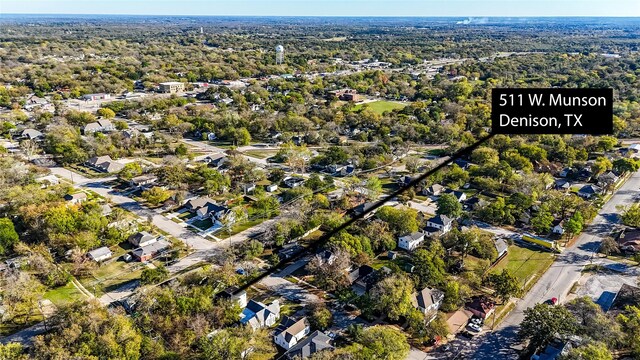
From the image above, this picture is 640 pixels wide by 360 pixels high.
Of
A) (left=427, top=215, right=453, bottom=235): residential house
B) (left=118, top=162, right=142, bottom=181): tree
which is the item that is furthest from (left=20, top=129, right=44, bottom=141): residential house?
(left=427, top=215, right=453, bottom=235): residential house

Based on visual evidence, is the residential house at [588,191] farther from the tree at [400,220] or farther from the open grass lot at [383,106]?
the open grass lot at [383,106]

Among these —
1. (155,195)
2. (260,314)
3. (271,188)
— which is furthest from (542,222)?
(155,195)

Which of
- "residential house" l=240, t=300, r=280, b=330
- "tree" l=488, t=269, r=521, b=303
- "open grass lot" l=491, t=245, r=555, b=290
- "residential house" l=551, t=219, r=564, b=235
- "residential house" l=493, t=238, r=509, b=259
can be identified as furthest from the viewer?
"residential house" l=551, t=219, r=564, b=235

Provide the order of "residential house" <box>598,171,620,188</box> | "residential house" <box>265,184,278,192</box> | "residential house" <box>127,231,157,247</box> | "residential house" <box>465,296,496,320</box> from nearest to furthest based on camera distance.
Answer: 1. "residential house" <box>465,296,496,320</box>
2. "residential house" <box>127,231,157,247</box>
3. "residential house" <box>598,171,620,188</box>
4. "residential house" <box>265,184,278,192</box>

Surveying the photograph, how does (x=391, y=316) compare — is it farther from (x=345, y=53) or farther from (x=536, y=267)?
(x=345, y=53)

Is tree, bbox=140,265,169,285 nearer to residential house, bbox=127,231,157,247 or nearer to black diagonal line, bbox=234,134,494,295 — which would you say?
residential house, bbox=127,231,157,247

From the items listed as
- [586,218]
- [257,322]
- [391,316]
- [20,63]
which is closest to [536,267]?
[586,218]
